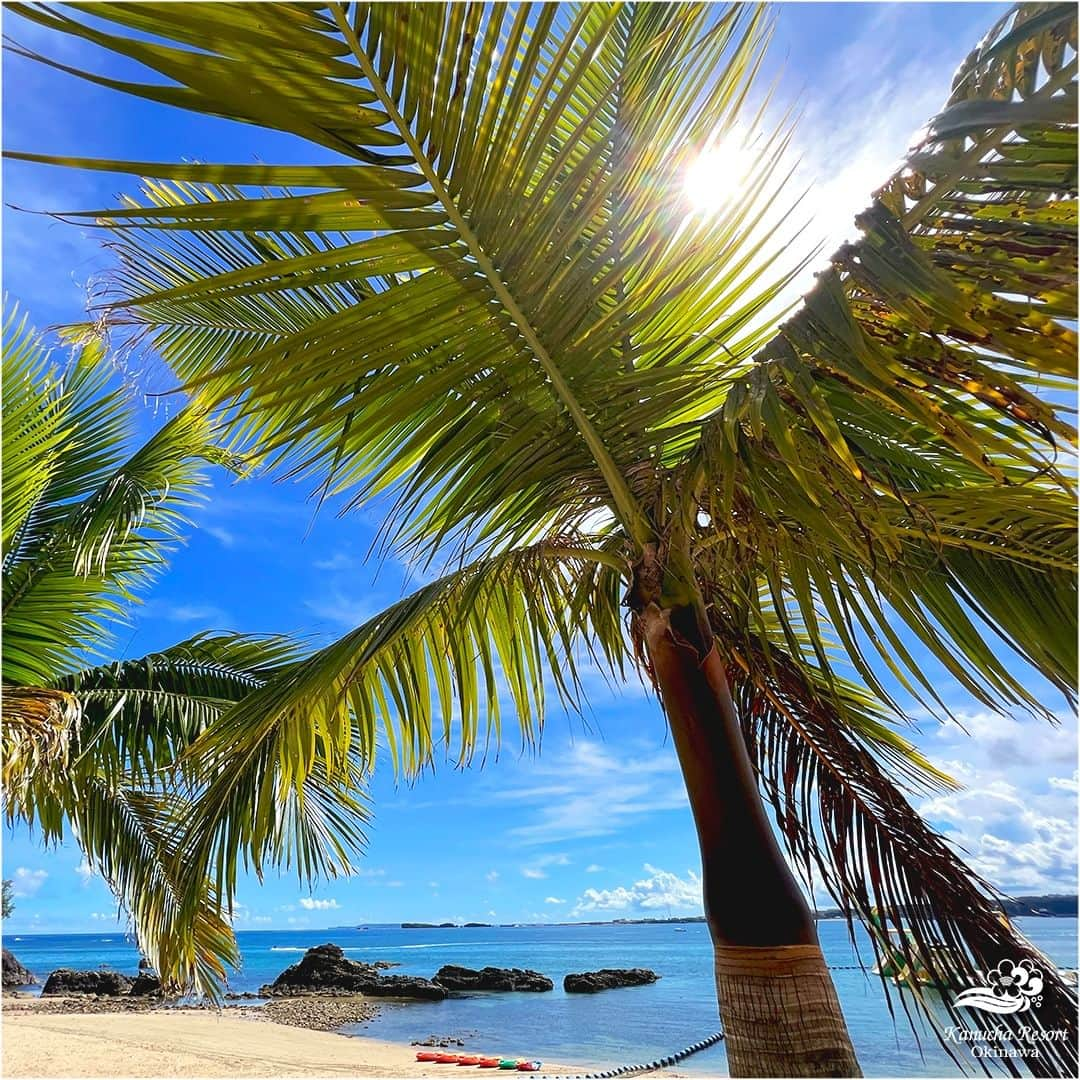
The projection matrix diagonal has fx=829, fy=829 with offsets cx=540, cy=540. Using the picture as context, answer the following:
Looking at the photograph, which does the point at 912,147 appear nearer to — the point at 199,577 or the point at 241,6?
the point at 241,6

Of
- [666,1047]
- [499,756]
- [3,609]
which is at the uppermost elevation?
[3,609]

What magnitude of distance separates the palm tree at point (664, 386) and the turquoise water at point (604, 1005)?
2.63ft

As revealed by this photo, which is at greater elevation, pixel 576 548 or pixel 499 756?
pixel 576 548

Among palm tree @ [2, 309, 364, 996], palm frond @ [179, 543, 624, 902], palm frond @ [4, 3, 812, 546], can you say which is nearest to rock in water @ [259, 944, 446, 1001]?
palm tree @ [2, 309, 364, 996]

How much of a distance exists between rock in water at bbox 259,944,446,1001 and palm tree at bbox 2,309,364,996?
28950 mm

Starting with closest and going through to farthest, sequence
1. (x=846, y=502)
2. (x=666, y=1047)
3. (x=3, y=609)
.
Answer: (x=846, y=502) < (x=3, y=609) < (x=666, y=1047)

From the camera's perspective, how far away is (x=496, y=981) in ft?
120

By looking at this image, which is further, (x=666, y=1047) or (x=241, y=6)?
(x=666, y=1047)

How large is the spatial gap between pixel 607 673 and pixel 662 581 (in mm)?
1061

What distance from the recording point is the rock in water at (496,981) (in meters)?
36.1

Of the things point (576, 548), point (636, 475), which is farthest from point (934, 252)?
point (576, 548)

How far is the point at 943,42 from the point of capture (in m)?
2.77

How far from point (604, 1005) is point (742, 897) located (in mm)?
34928

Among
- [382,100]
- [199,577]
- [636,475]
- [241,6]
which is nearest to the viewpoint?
[241,6]
